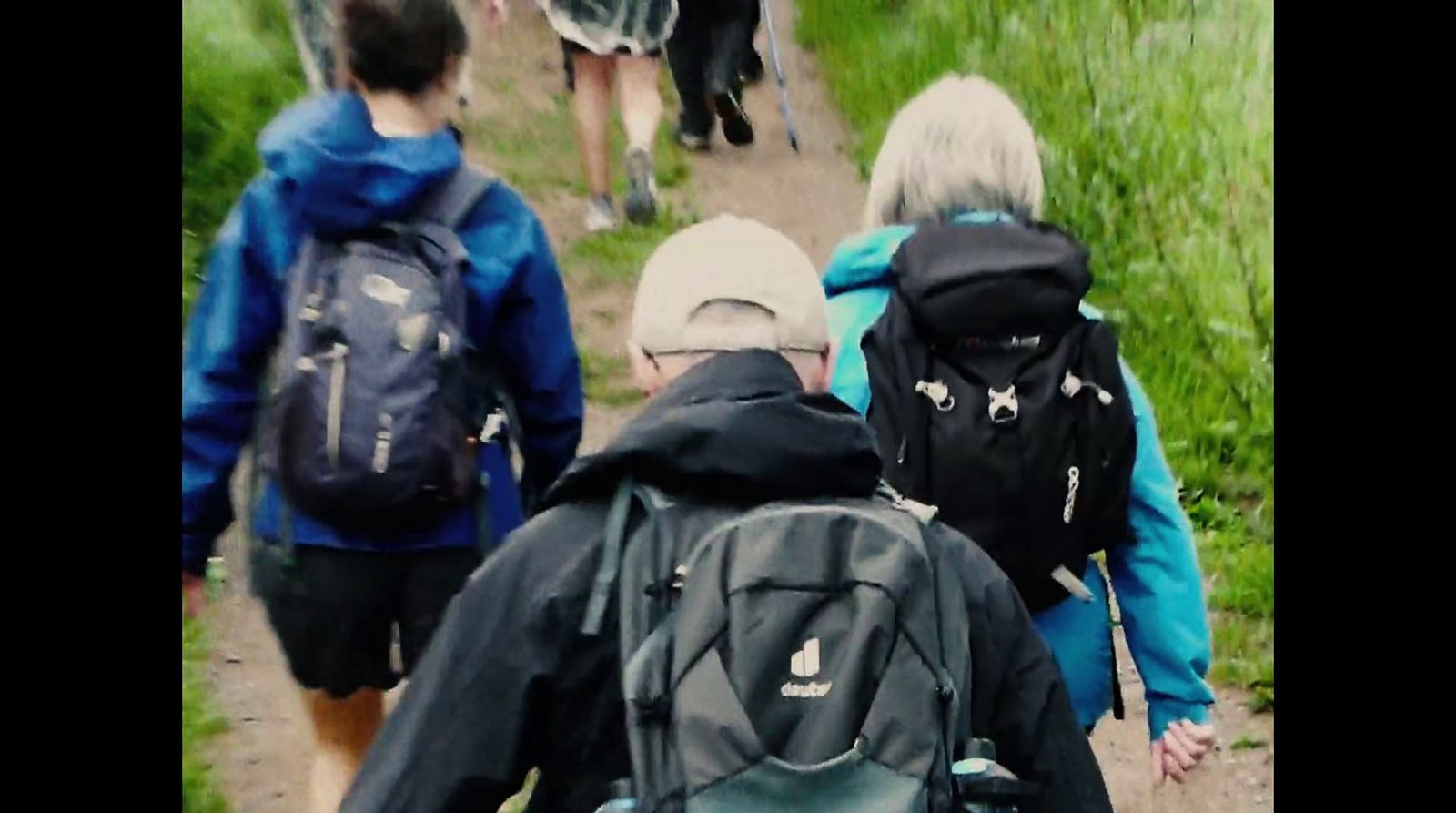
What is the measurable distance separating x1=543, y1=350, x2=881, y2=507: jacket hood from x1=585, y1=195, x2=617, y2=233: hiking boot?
3343 mm

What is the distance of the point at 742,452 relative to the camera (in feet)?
5.81

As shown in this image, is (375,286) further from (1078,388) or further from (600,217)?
(600,217)

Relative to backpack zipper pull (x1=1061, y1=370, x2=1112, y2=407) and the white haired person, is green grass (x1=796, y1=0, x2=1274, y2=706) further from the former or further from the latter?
backpack zipper pull (x1=1061, y1=370, x2=1112, y2=407)

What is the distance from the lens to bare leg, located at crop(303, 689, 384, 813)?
2904 mm

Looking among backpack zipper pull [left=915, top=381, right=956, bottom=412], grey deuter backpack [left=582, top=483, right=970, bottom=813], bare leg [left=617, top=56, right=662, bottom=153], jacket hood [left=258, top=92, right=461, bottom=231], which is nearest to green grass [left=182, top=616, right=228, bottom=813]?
jacket hood [left=258, top=92, right=461, bottom=231]

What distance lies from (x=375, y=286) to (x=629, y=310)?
7.77 ft

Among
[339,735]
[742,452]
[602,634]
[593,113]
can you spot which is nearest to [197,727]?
[339,735]

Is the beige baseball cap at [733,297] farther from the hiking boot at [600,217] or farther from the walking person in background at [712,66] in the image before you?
the walking person in background at [712,66]
